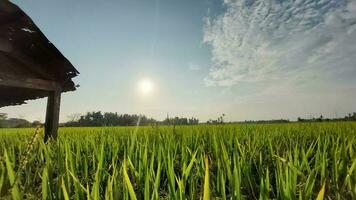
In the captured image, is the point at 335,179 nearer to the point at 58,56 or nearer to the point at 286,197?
the point at 286,197

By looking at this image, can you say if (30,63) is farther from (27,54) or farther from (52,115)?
(52,115)

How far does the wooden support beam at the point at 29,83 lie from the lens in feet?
16.1

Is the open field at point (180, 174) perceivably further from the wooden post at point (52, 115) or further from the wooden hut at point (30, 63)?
the wooden post at point (52, 115)

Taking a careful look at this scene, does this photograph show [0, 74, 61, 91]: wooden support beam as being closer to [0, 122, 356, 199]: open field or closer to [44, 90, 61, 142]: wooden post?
[44, 90, 61, 142]: wooden post

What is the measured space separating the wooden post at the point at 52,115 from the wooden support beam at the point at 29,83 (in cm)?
18

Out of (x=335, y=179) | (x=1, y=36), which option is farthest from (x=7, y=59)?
(x=335, y=179)

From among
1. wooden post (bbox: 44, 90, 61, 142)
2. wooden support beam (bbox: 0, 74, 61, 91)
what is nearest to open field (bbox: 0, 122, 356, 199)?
wooden support beam (bbox: 0, 74, 61, 91)

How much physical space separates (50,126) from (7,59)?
1491 millimetres

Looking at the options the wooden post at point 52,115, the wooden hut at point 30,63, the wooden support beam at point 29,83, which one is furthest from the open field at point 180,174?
the wooden post at point 52,115

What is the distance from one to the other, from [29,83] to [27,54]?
515mm

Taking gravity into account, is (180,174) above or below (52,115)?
below

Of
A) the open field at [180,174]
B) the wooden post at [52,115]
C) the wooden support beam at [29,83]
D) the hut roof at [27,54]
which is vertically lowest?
the open field at [180,174]

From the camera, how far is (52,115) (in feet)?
20.9

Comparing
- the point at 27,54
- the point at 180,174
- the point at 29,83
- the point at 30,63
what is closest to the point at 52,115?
the point at 29,83
